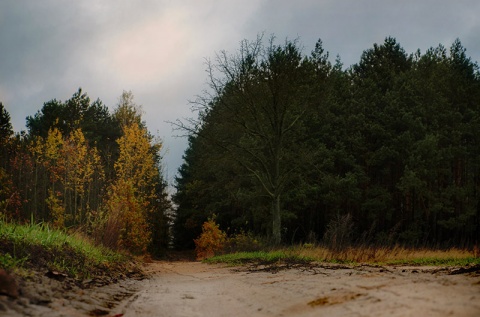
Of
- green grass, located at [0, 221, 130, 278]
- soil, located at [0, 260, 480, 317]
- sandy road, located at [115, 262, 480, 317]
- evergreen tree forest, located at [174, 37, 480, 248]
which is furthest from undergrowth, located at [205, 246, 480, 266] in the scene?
evergreen tree forest, located at [174, 37, 480, 248]

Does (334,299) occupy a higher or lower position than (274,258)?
higher

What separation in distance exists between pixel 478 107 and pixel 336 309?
32.2 meters

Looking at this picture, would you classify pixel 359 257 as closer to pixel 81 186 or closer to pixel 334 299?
pixel 334 299

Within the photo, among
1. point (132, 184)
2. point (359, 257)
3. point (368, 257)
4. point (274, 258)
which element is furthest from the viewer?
point (132, 184)

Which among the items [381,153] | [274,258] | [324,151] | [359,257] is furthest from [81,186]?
[381,153]

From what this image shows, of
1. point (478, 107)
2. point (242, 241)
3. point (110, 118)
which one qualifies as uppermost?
point (110, 118)

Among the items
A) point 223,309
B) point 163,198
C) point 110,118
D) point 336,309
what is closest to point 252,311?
point 223,309

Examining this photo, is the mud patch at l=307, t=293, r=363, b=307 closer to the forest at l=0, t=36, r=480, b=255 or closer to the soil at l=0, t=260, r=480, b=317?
the soil at l=0, t=260, r=480, b=317

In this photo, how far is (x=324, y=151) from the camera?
2895 cm

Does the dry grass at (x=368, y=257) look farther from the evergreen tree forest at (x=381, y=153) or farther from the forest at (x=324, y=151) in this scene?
the evergreen tree forest at (x=381, y=153)

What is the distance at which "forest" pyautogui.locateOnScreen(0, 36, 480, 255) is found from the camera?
69.9 ft

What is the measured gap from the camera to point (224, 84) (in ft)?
70.3

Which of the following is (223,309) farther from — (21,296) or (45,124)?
(45,124)

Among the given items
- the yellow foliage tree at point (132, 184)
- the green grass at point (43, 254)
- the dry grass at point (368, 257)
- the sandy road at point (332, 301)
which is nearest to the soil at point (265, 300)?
the sandy road at point (332, 301)
